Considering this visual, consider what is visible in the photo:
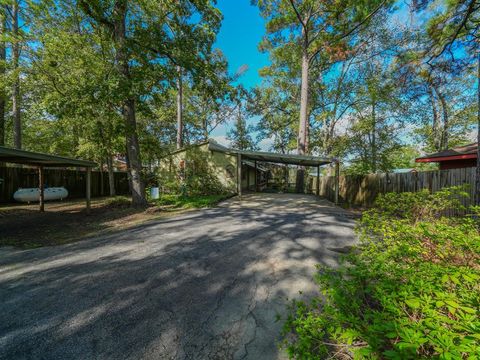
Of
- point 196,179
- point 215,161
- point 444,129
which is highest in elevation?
point 444,129

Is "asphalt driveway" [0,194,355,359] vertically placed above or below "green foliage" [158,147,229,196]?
below

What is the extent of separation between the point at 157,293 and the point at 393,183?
32.1 ft

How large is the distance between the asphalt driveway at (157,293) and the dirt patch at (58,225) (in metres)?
0.81

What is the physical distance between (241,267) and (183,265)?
889 millimetres

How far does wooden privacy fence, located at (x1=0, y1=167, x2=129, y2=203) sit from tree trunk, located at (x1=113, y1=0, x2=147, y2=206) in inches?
280

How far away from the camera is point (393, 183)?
865 cm

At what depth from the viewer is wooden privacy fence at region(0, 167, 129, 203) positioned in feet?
33.4

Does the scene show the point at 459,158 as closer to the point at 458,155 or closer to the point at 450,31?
the point at 458,155

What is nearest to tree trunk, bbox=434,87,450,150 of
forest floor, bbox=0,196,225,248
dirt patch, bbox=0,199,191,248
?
forest floor, bbox=0,196,225,248

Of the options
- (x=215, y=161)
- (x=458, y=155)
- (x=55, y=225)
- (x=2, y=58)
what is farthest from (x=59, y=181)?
(x=458, y=155)

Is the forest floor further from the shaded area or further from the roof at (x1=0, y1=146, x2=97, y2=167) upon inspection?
the roof at (x1=0, y1=146, x2=97, y2=167)

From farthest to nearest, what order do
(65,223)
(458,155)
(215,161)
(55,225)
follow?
(215,161)
(458,155)
(65,223)
(55,225)

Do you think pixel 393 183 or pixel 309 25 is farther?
pixel 309 25

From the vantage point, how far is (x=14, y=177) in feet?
34.3
